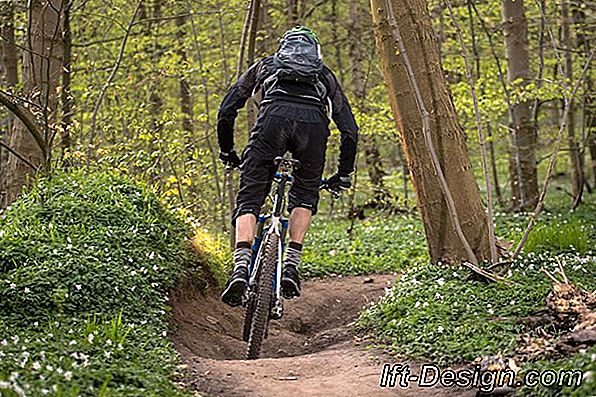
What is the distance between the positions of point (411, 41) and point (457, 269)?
7.31 feet

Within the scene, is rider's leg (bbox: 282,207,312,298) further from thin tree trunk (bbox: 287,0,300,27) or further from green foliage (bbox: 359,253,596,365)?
thin tree trunk (bbox: 287,0,300,27)

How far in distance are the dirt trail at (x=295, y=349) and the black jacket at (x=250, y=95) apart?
1.57 m

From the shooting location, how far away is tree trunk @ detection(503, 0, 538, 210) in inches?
604

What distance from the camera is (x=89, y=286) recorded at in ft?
19.6

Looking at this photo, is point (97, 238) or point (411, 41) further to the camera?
point (411, 41)

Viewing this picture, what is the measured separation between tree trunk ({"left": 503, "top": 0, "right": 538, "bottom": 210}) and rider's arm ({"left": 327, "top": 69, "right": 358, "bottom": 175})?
8.77 m

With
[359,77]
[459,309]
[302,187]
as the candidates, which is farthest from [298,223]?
[359,77]

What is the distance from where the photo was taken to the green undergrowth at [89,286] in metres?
4.37

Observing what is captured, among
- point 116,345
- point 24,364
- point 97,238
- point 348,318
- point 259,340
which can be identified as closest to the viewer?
point 24,364

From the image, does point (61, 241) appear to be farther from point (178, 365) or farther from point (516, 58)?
point (516, 58)

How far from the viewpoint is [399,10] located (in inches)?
300

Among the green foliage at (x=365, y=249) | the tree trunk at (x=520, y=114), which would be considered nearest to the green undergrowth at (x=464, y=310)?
the green foliage at (x=365, y=249)

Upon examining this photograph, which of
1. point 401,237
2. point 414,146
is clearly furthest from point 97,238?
point 401,237

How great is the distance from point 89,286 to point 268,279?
1368 mm
